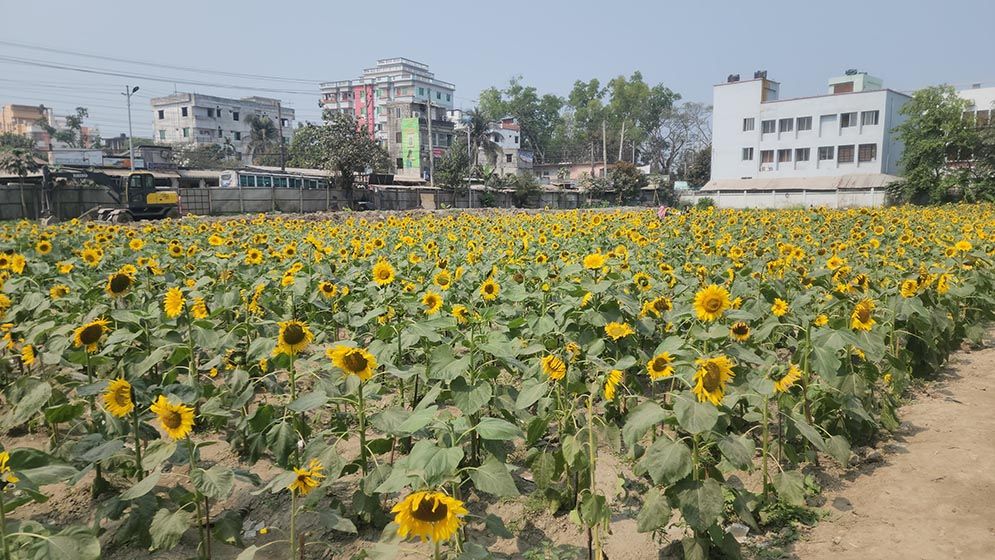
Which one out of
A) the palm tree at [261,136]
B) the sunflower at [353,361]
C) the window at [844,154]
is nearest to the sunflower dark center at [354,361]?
the sunflower at [353,361]

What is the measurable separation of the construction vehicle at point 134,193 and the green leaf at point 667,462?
25.9m

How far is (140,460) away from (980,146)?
43.5 metres

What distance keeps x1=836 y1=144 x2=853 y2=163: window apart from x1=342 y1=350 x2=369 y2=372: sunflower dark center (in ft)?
172

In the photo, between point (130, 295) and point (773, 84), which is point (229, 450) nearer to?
point (130, 295)

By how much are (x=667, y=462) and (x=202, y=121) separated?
9174 centimetres

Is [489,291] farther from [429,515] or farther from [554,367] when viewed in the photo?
[429,515]

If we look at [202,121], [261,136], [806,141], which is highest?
[202,121]

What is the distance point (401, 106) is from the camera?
225 ft

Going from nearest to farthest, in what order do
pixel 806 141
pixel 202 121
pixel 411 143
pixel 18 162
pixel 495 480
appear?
pixel 495 480 < pixel 18 162 < pixel 806 141 < pixel 411 143 < pixel 202 121

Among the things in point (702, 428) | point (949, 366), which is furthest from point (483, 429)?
point (949, 366)

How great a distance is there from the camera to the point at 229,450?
3822mm

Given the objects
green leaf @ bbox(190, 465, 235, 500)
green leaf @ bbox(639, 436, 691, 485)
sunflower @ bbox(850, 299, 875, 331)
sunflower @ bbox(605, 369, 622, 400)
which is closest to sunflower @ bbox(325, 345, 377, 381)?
green leaf @ bbox(190, 465, 235, 500)

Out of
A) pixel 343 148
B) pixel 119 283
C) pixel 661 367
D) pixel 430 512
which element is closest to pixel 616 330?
pixel 661 367

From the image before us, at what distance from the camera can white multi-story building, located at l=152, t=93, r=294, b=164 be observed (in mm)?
81312
